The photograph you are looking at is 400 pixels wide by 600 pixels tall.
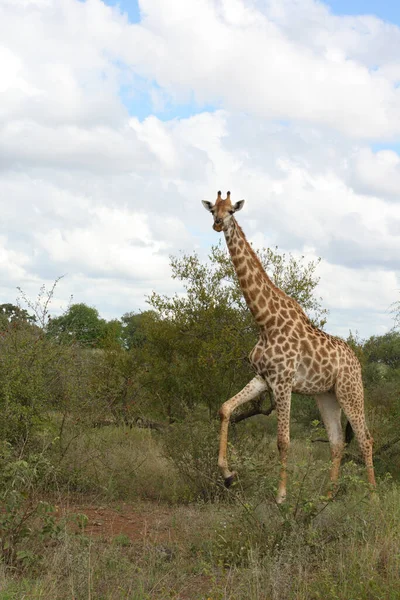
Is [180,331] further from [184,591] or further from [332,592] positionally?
[332,592]

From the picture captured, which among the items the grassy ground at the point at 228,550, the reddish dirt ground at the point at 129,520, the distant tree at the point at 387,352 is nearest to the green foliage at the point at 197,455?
the grassy ground at the point at 228,550

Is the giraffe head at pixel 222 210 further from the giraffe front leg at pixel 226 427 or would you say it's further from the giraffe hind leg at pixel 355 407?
the giraffe hind leg at pixel 355 407

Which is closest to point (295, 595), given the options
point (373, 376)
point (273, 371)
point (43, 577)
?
point (43, 577)

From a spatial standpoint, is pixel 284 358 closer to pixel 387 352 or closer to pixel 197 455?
pixel 197 455

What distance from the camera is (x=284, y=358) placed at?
9.57m

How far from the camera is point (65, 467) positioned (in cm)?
1141

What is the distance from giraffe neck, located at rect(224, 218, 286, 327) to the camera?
9.77m

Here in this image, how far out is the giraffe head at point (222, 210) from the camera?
370 inches

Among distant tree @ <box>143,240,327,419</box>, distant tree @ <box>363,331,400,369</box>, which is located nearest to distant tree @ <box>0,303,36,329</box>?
distant tree @ <box>143,240,327,419</box>

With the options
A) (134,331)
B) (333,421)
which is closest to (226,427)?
(333,421)

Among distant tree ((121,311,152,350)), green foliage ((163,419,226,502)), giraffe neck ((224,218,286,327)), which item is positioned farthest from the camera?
distant tree ((121,311,152,350))

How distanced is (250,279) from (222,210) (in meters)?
1.05

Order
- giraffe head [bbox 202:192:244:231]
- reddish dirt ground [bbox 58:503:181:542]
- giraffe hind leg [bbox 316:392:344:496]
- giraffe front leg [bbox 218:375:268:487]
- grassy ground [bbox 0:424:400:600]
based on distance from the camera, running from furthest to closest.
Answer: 1. giraffe hind leg [bbox 316:392:344:496]
2. giraffe head [bbox 202:192:244:231]
3. giraffe front leg [bbox 218:375:268:487]
4. reddish dirt ground [bbox 58:503:181:542]
5. grassy ground [bbox 0:424:400:600]

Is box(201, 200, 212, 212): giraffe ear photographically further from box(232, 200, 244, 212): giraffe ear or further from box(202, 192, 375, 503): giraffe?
box(232, 200, 244, 212): giraffe ear
